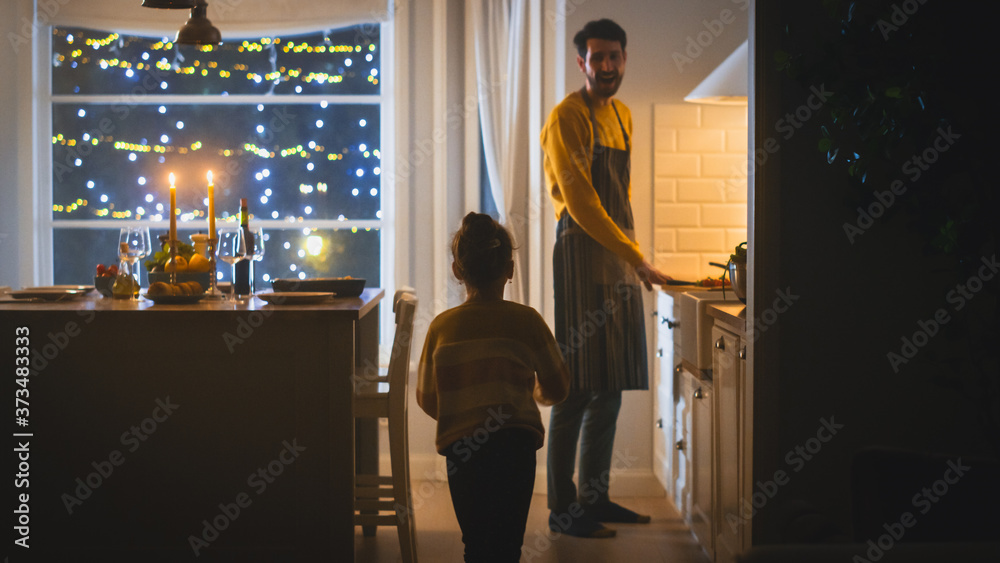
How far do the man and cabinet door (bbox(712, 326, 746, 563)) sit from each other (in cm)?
61

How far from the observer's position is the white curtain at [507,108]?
382 cm

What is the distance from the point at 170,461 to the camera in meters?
2.31

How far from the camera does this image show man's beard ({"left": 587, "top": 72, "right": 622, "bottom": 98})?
316cm

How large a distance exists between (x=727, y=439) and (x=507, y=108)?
6.77ft

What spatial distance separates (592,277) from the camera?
10.2 feet

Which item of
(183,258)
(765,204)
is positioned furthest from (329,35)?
(765,204)

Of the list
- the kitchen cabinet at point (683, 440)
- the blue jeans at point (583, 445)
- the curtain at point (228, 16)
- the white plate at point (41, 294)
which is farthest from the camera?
the curtain at point (228, 16)

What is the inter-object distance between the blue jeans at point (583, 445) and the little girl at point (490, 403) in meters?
1.24

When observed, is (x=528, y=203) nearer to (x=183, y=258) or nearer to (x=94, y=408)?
(x=183, y=258)

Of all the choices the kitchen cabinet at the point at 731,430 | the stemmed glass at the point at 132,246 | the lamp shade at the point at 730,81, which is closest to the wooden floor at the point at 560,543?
the kitchen cabinet at the point at 731,430

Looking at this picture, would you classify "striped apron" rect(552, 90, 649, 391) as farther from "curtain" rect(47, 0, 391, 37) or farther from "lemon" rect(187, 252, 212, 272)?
"curtain" rect(47, 0, 391, 37)

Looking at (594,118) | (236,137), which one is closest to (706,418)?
(594,118)

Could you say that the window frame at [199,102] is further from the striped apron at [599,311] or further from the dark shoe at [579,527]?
the dark shoe at [579,527]
